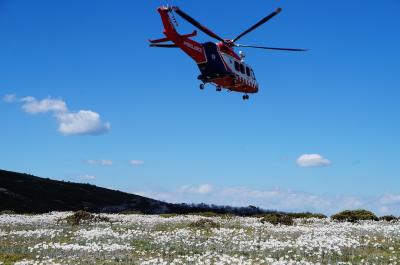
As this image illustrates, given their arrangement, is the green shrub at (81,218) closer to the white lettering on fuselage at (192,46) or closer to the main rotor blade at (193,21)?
the white lettering on fuselage at (192,46)

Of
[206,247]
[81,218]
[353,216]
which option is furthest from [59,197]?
[206,247]

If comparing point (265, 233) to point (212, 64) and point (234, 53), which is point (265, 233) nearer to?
point (212, 64)

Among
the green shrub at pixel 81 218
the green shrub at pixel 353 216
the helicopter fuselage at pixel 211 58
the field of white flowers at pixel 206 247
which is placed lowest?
the field of white flowers at pixel 206 247

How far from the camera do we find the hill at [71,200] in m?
60.3

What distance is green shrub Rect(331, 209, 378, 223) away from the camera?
37.4 meters

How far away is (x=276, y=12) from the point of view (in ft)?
167

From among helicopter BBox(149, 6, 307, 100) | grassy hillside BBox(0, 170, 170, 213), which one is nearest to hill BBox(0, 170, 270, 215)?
grassy hillside BBox(0, 170, 170, 213)

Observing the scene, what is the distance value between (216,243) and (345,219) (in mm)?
17674

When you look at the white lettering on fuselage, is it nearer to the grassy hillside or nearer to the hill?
the hill

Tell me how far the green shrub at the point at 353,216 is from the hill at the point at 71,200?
81.8ft

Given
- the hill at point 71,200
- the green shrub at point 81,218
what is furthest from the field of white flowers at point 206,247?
the hill at point 71,200

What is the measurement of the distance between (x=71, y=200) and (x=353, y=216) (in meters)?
40.9

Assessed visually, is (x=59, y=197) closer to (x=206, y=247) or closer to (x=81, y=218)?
(x=81, y=218)

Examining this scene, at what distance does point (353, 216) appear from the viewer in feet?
125
